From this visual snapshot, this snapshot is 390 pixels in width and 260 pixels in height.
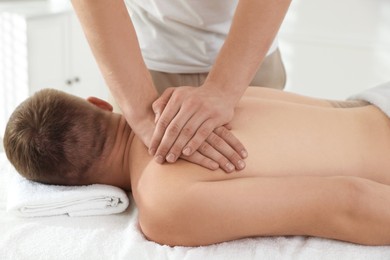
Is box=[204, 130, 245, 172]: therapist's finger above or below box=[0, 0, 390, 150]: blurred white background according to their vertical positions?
above

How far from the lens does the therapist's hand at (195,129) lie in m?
A: 1.43

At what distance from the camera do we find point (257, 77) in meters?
2.06

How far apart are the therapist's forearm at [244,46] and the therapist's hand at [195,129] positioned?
5cm

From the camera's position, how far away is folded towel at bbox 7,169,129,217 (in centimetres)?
152

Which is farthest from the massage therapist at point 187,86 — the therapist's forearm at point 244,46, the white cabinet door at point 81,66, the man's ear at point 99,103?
the white cabinet door at point 81,66

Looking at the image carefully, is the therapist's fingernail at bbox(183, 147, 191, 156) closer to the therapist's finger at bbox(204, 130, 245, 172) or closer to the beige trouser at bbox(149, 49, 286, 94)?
the therapist's finger at bbox(204, 130, 245, 172)

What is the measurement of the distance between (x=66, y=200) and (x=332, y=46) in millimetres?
2594

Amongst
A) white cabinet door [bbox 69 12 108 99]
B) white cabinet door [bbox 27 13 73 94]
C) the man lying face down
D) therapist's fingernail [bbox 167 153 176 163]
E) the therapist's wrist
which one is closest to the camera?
the man lying face down

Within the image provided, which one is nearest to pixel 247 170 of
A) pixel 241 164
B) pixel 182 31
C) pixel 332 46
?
pixel 241 164

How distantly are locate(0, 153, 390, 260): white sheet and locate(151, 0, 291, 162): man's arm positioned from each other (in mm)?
223

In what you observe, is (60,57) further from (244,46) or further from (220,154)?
(220,154)

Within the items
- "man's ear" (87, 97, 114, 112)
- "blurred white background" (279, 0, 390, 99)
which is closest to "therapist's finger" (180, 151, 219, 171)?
"man's ear" (87, 97, 114, 112)

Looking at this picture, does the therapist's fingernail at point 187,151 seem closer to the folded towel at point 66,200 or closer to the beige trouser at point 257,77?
the folded towel at point 66,200

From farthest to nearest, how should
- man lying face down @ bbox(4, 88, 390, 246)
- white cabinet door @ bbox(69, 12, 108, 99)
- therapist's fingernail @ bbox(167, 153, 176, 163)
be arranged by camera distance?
white cabinet door @ bbox(69, 12, 108, 99) < therapist's fingernail @ bbox(167, 153, 176, 163) < man lying face down @ bbox(4, 88, 390, 246)
